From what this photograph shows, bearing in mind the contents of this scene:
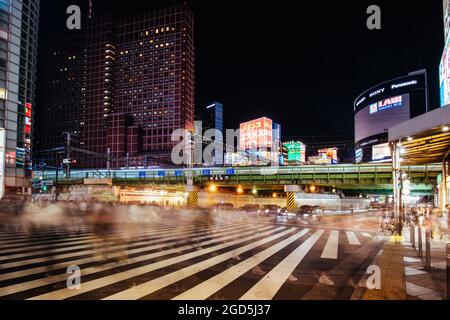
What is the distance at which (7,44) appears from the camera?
4297 cm

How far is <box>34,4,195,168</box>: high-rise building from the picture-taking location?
143 metres

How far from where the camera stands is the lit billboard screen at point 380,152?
3622 inches

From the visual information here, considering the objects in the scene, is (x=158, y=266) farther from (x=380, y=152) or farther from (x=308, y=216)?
(x=380, y=152)

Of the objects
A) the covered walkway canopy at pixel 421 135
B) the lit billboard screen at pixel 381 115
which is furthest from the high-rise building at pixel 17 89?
the lit billboard screen at pixel 381 115

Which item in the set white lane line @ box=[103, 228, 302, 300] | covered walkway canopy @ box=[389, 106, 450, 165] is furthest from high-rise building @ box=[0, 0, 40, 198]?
covered walkway canopy @ box=[389, 106, 450, 165]

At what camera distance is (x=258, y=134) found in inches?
5162

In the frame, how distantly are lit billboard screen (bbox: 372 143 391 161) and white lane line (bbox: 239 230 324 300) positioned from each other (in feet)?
302

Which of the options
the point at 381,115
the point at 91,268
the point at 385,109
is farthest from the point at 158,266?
the point at 381,115

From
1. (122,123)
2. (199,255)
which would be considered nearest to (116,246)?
(199,255)

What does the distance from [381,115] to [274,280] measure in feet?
349

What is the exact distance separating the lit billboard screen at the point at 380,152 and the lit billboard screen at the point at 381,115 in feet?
16.6

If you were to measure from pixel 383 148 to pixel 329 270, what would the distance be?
96.7m

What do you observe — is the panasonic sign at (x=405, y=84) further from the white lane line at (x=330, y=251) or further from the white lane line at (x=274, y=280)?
the white lane line at (x=274, y=280)

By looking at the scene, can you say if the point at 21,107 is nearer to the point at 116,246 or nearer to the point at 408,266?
the point at 116,246
